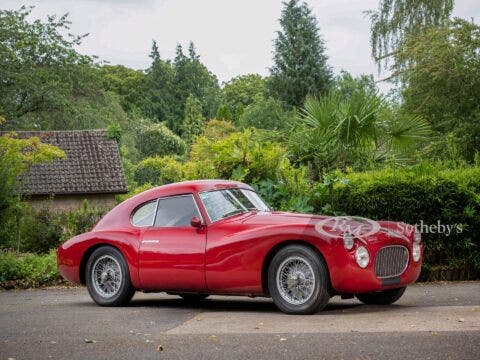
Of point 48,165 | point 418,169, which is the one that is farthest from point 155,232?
point 48,165

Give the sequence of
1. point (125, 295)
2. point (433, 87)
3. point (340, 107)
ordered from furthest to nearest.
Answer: point (433, 87), point (340, 107), point (125, 295)

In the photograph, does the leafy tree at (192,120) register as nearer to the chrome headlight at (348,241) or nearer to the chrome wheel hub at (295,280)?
the chrome wheel hub at (295,280)

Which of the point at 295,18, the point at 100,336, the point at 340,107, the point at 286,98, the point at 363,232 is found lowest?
the point at 100,336

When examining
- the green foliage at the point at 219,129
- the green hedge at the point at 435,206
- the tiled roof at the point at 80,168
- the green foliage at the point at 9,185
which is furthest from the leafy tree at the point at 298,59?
the green hedge at the point at 435,206

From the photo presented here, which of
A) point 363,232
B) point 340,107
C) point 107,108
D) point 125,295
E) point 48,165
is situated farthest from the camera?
point 107,108

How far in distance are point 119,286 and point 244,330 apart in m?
3.06

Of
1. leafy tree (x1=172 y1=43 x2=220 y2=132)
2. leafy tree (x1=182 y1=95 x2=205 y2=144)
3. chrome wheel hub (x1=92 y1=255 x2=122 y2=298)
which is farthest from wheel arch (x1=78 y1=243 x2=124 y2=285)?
leafy tree (x1=172 y1=43 x2=220 y2=132)

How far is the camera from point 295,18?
6475 cm

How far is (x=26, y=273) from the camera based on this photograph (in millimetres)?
15141

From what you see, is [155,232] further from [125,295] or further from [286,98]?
[286,98]

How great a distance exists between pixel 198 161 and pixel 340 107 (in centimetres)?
309

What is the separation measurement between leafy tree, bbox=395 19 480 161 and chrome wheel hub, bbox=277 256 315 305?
17.7m

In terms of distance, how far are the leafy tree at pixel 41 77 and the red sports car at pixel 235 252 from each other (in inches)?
1326

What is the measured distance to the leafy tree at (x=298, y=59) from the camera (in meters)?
61.4
